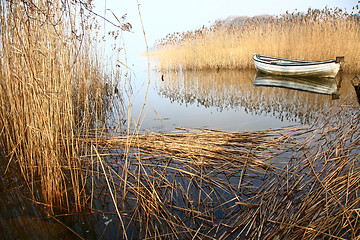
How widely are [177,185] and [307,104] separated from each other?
3.88 metres

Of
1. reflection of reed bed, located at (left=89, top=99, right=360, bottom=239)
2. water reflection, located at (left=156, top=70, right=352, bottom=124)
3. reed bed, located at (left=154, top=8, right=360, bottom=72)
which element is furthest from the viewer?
reed bed, located at (left=154, top=8, right=360, bottom=72)

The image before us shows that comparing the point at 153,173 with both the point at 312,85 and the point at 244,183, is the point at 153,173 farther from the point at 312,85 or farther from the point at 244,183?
the point at 312,85

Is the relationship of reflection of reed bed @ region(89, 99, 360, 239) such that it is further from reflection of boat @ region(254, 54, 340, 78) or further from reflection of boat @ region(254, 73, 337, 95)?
reflection of boat @ region(254, 54, 340, 78)

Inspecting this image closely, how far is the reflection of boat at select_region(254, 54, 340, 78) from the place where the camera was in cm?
725

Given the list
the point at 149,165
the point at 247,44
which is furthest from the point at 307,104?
the point at 247,44

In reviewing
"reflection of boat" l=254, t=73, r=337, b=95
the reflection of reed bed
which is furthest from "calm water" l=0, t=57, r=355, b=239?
the reflection of reed bed

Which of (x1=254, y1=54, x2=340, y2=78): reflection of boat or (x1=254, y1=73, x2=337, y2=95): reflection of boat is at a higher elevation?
(x1=254, y1=54, x2=340, y2=78): reflection of boat

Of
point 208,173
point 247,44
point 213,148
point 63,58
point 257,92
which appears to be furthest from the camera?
point 247,44

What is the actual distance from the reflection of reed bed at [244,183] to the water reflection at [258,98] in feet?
3.36

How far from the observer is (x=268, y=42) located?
10078mm

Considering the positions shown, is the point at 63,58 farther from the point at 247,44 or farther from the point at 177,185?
the point at 247,44

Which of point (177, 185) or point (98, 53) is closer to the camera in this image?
point (177, 185)

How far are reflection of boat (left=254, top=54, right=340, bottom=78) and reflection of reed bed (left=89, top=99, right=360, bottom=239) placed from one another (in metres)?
4.69

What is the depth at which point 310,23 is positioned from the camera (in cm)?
881
